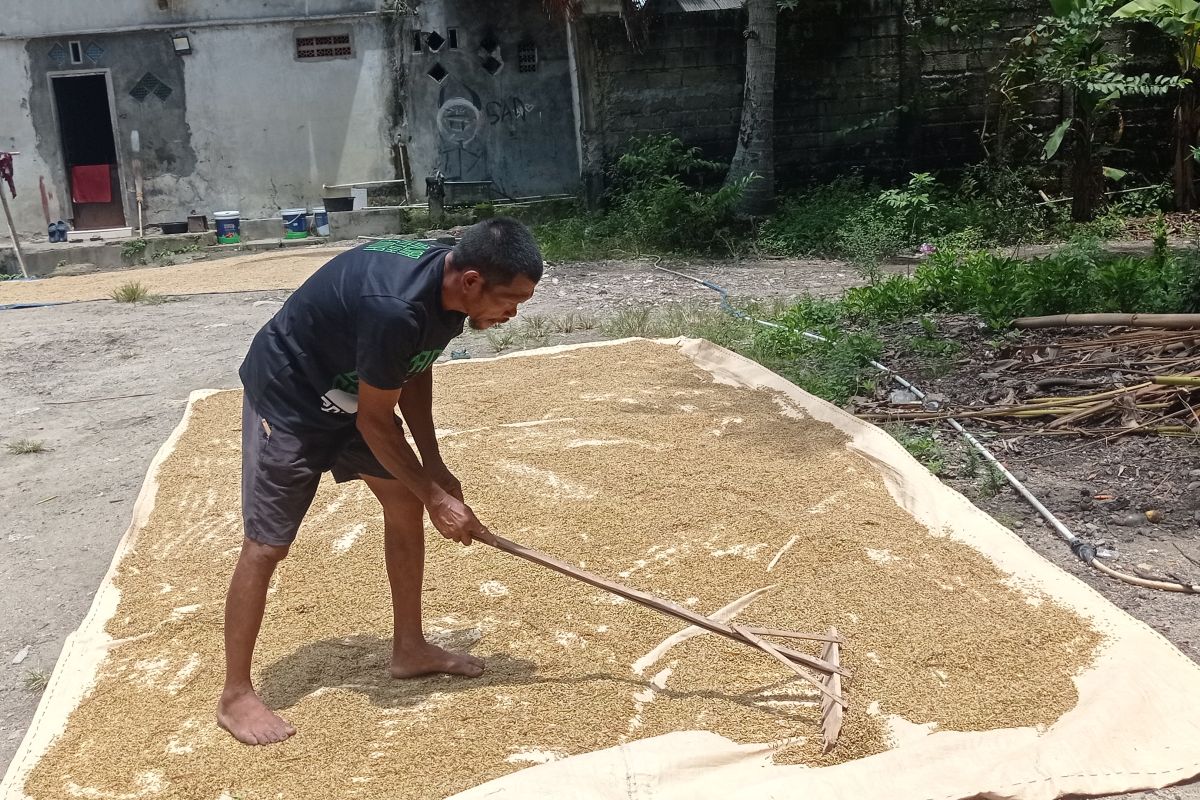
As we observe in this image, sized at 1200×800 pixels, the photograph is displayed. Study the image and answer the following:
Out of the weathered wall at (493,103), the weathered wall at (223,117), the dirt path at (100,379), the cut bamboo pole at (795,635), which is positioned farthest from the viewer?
the weathered wall at (223,117)

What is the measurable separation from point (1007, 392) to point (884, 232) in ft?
14.7

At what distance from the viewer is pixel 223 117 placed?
12.3 metres

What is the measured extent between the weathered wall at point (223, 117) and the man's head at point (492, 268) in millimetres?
10663

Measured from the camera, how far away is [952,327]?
5.57 metres

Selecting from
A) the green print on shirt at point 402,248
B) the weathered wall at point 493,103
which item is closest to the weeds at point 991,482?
the green print on shirt at point 402,248

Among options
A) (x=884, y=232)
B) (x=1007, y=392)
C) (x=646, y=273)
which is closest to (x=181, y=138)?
(x=646, y=273)

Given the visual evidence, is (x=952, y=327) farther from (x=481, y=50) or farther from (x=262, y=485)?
(x=481, y=50)

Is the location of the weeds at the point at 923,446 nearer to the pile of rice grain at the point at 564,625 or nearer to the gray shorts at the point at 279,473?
the pile of rice grain at the point at 564,625

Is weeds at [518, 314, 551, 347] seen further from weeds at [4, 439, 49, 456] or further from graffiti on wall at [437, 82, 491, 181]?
graffiti on wall at [437, 82, 491, 181]

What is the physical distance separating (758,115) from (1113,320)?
527cm

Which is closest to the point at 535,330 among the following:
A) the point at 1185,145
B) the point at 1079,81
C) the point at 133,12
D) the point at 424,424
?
the point at 424,424

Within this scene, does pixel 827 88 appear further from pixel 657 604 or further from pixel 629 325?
pixel 657 604

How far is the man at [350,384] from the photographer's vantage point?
2.26m

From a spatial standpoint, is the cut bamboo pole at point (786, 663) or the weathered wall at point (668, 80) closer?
the cut bamboo pole at point (786, 663)
